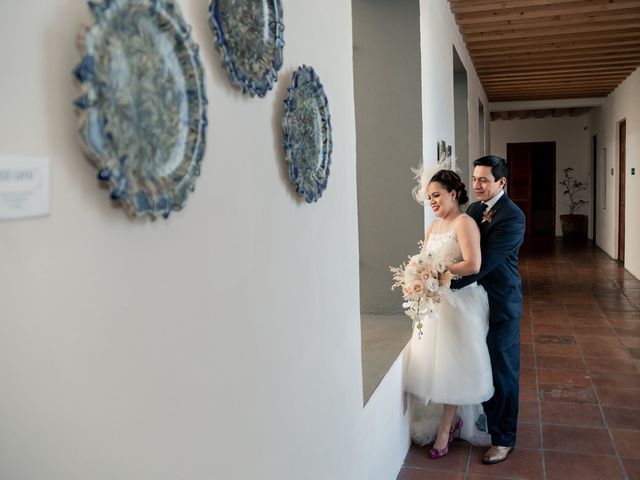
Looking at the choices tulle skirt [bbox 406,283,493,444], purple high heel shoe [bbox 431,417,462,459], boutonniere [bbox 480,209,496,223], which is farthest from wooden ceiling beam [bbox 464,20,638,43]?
purple high heel shoe [bbox 431,417,462,459]

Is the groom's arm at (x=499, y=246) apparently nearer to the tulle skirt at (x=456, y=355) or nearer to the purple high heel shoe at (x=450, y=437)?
the tulle skirt at (x=456, y=355)

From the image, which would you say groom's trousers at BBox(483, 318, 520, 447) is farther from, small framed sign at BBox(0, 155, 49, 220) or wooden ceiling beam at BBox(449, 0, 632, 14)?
wooden ceiling beam at BBox(449, 0, 632, 14)

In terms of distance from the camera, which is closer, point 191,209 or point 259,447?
point 191,209

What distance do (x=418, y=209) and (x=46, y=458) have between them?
3773 mm

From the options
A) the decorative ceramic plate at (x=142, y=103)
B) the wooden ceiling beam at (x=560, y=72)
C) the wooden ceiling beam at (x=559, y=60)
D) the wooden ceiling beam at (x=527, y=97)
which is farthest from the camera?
the wooden ceiling beam at (x=527, y=97)

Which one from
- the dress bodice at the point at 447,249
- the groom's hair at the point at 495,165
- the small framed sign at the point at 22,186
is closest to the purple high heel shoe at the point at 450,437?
the dress bodice at the point at 447,249

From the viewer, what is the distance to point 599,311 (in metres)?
7.29

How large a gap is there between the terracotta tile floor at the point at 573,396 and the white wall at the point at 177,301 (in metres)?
1.64

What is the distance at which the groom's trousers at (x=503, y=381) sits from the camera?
3502mm

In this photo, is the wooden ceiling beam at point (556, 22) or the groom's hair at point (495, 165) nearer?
the groom's hair at point (495, 165)

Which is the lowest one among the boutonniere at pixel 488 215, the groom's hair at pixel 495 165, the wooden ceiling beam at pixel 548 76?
the boutonniere at pixel 488 215

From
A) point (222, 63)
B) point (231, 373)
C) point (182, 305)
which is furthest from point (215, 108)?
point (231, 373)

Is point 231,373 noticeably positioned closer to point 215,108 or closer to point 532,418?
point 215,108

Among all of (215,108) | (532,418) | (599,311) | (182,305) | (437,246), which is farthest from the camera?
(599,311)
